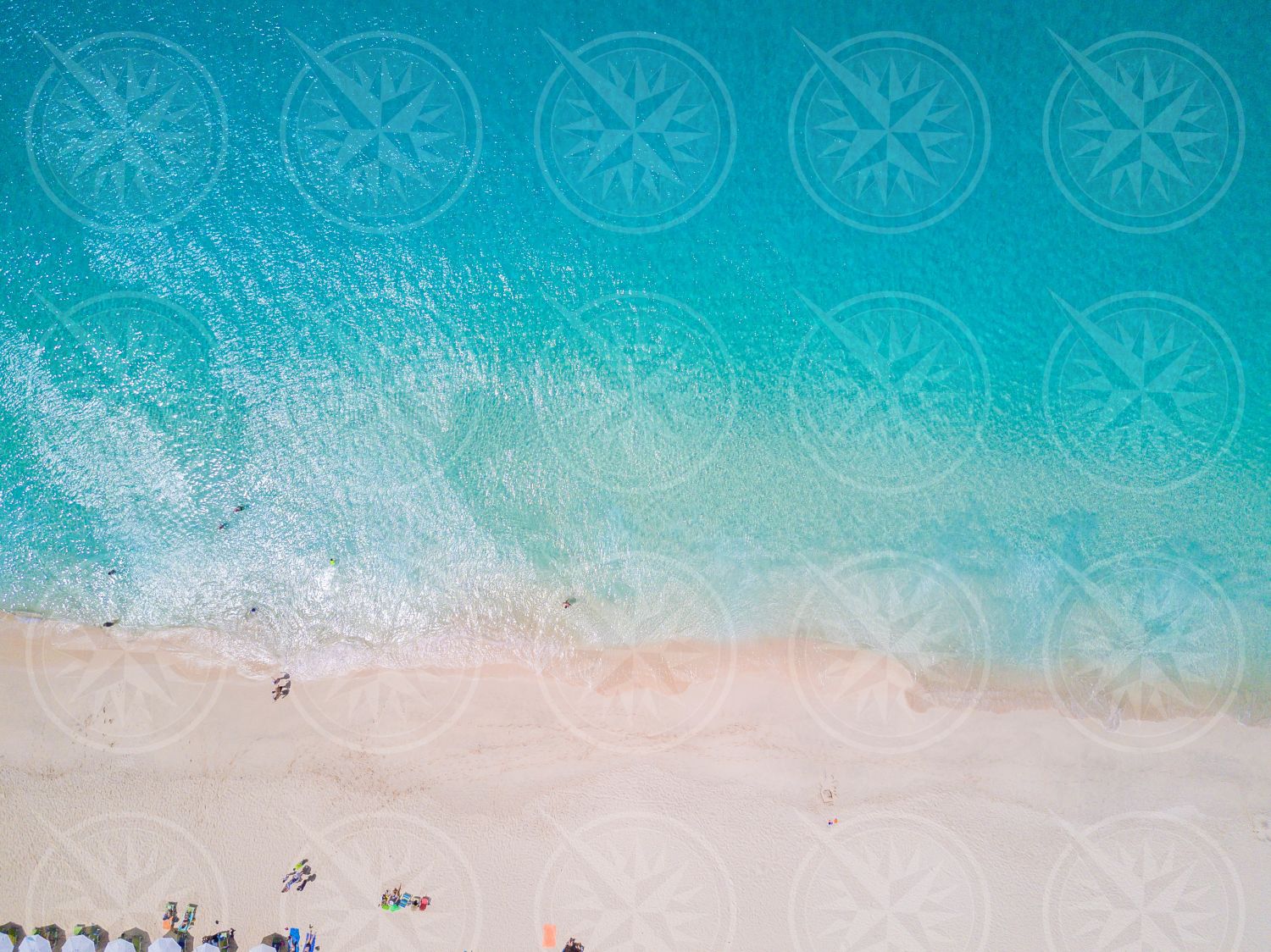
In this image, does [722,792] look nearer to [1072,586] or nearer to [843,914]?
[843,914]
